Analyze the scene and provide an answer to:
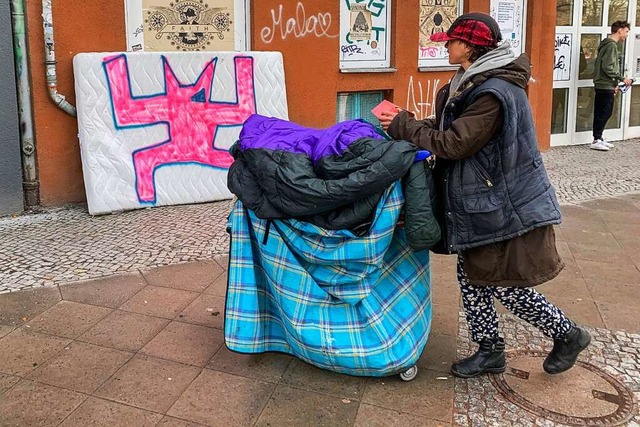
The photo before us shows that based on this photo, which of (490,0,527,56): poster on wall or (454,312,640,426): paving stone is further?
(490,0,527,56): poster on wall

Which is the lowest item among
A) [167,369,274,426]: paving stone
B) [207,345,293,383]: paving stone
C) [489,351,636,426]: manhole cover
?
[489,351,636,426]: manhole cover

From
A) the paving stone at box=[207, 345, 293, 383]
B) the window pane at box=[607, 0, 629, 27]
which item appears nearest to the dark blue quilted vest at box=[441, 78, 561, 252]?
the paving stone at box=[207, 345, 293, 383]

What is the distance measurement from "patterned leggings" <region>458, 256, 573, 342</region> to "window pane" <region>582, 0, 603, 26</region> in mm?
8389

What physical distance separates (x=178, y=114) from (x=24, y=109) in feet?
4.44

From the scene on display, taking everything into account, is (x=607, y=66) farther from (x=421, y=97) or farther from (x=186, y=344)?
(x=186, y=344)

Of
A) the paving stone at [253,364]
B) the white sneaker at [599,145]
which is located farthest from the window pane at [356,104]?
the paving stone at [253,364]

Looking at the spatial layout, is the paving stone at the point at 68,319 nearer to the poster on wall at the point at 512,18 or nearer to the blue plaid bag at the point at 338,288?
the blue plaid bag at the point at 338,288

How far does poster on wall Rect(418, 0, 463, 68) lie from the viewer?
27.9ft

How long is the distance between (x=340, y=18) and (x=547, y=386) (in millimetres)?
5529

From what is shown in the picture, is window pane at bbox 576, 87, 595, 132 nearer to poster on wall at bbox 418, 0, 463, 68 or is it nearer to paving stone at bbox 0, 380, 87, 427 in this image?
poster on wall at bbox 418, 0, 463, 68

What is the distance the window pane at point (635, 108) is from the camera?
1098cm

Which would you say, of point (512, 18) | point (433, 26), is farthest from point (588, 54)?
point (433, 26)

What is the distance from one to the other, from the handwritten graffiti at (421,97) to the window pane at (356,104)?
0.38 meters

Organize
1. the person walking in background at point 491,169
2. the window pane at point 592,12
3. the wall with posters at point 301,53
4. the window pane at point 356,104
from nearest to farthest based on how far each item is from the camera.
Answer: the person walking in background at point 491,169, the wall with posters at point 301,53, the window pane at point 356,104, the window pane at point 592,12
